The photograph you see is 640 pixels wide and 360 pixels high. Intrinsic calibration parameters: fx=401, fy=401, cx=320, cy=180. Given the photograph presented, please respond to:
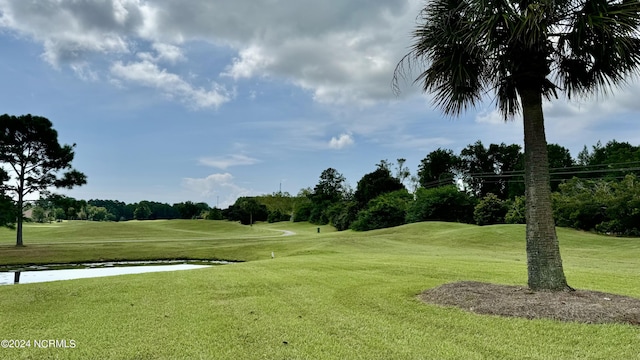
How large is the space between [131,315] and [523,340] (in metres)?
6.08

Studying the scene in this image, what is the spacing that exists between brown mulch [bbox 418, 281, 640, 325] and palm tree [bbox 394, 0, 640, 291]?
52 centimetres

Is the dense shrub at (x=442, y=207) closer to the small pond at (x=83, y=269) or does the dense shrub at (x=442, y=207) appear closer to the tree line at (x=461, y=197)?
the tree line at (x=461, y=197)

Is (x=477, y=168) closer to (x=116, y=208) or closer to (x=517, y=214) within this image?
(x=517, y=214)

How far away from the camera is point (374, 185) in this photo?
2768 inches

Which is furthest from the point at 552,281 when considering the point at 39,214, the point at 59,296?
the point at 39,214

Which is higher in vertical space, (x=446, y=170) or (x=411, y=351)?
(x=446, y=170)

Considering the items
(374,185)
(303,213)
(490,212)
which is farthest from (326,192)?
(490,212)

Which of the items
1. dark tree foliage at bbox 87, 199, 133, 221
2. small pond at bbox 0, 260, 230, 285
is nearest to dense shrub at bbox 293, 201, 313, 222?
dark tree foliage at bbox 87, 199, 133, 221

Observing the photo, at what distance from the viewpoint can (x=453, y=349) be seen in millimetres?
4910

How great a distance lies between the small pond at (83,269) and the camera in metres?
18.1

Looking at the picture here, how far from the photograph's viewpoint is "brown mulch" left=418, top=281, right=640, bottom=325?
614 centimetres

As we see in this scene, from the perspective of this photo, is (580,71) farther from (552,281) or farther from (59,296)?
(59,296)

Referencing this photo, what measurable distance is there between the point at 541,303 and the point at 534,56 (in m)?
4.74

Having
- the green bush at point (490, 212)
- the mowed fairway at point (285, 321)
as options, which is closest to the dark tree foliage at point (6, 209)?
the mowed fairway at point (285, 321)
